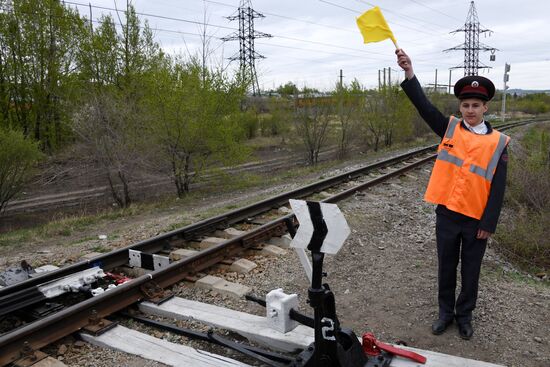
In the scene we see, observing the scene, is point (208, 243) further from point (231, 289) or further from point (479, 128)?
point (479, 128)

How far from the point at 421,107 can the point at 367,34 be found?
2.98 ft

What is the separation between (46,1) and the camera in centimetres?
2475

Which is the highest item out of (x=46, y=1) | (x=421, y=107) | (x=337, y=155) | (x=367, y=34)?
(x=46, y=1)

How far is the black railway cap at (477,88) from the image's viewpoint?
152 inches

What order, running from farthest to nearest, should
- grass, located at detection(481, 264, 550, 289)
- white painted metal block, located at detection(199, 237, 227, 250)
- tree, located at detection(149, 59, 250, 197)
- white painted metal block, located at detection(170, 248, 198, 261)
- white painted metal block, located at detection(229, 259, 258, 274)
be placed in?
tree, located at detection(149, 59, 250, 197) < white painted metal block, located at detection(199, 237, 227, 250) < white painted metal block, located at detection(170, 248, 198, 261) < white painted metal block, located at detection(229, 259, 258, 274) < grass, located at detection(481, 264, 550, 289)

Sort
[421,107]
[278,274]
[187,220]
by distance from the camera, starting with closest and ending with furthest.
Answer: [421,107]
[278,274]
[187,220]

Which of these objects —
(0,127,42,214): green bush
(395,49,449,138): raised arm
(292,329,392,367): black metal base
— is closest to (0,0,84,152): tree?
(0,127,42,214): green bush

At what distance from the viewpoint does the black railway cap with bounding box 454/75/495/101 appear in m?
3.87

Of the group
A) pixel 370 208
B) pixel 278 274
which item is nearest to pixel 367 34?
pixel 278 274

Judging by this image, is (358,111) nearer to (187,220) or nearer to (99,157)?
(99,157)

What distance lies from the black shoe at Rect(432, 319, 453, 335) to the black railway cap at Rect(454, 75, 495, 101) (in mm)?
1930

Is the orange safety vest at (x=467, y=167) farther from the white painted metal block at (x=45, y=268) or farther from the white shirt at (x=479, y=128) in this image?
the white painted metal block at (x=45, y=268)

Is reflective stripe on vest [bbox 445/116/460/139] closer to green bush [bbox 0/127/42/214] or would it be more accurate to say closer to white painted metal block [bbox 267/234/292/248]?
white painted metal block [bbox 267/234/292/248]

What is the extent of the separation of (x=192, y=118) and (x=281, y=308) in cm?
1271
